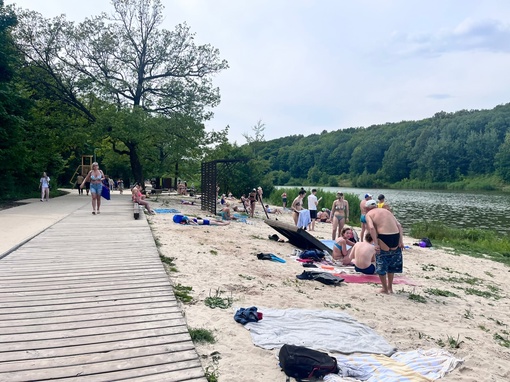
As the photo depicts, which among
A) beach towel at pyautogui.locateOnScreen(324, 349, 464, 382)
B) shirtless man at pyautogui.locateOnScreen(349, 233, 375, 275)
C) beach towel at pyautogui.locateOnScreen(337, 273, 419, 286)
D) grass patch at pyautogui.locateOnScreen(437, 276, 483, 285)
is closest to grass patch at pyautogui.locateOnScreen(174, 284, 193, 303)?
beach towel at pyautogui.locateOnScreen(324, 349, 464, 382)

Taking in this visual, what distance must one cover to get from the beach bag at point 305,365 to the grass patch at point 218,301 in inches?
69.4

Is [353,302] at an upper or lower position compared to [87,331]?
lower

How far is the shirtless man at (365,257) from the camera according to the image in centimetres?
812

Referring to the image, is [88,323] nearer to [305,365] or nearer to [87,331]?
[87,331]

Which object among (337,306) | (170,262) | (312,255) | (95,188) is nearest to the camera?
(337,306)

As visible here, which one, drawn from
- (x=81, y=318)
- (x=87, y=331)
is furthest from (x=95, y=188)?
(x=87, y=331)

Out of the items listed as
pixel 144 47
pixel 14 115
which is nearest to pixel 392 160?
pixel 144 47

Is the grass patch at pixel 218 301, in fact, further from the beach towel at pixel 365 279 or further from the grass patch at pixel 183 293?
the beach towel at pixel 365 279

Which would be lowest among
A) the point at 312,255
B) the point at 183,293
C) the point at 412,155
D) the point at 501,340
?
the point at 501,340

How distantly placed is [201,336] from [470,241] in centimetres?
1621

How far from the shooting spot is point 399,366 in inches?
153

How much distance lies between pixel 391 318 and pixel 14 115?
64.1 ft

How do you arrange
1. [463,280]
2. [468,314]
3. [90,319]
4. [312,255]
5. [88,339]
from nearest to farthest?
[88,339]
[90,319]
[468,314]
[463,280]
[312,255]

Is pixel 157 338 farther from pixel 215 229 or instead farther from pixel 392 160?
pixel 392 160
